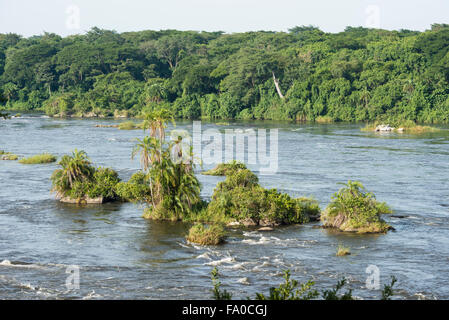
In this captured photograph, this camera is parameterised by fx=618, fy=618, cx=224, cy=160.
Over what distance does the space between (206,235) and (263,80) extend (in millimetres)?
106711

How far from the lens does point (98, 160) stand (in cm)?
5300

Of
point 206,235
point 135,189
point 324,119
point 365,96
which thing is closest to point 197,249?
point 206,235

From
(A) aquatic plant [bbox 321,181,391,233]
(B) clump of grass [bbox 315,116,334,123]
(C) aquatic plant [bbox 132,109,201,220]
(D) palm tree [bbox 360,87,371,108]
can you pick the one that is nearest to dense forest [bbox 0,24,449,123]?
(D) palm tree [bbox 360,87,371,108]

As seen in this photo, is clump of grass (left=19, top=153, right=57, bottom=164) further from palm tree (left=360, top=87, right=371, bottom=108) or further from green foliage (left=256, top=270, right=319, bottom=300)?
palm tree (left=360, top=87, right=371, bottom=108)

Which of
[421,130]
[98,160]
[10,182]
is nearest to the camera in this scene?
[10,182]

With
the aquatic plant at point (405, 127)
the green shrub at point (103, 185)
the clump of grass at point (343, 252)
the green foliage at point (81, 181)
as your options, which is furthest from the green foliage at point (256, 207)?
the aquatic plant at point (405, 127)

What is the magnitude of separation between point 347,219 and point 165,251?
894 cm

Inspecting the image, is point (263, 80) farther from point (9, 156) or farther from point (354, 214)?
point (354, 214)

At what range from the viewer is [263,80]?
130250mm

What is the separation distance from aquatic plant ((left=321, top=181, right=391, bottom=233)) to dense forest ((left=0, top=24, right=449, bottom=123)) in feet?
272

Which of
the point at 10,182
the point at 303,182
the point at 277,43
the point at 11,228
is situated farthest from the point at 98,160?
the point at 277,43

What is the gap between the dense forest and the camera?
370 feet

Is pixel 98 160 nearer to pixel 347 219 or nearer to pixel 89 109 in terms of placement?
pixel 347 219

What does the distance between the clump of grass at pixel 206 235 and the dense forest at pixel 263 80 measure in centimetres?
8724
